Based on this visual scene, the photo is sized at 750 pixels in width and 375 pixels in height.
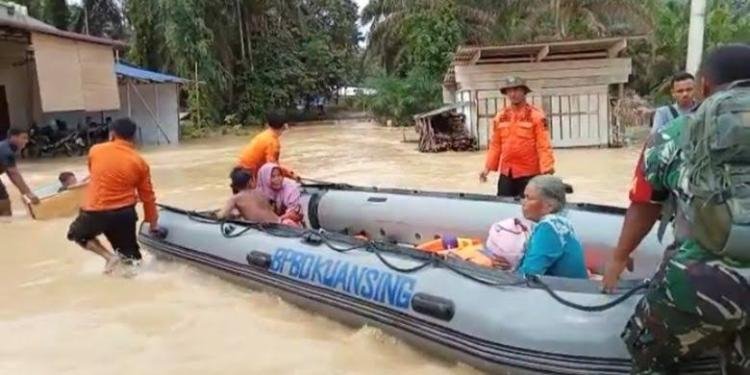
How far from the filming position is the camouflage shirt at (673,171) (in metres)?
2.25

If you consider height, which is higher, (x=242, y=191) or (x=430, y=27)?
(x=430, y=27)

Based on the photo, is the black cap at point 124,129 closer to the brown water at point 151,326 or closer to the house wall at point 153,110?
the brown water at point 151,326

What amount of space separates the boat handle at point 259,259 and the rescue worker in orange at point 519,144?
5.86 feet

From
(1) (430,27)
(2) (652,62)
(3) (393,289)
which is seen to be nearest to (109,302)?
(3) (393,289)

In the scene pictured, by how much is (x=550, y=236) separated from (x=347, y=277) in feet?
4.29

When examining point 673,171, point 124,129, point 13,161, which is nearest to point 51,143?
point 13,161

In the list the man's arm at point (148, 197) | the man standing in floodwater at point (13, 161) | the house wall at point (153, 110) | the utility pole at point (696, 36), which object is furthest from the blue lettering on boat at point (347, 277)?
the house wall at point (153, 110)

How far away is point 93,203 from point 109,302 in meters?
0.74

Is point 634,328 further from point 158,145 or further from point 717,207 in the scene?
point 158,145

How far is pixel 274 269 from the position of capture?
5102mm

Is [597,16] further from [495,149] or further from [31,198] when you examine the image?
[495,149]

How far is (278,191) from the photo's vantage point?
6.25 meters

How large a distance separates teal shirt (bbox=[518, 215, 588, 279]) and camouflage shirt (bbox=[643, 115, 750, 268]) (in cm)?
120

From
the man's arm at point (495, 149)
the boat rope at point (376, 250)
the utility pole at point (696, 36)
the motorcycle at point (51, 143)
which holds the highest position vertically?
the utility pole at point (696, 36)
